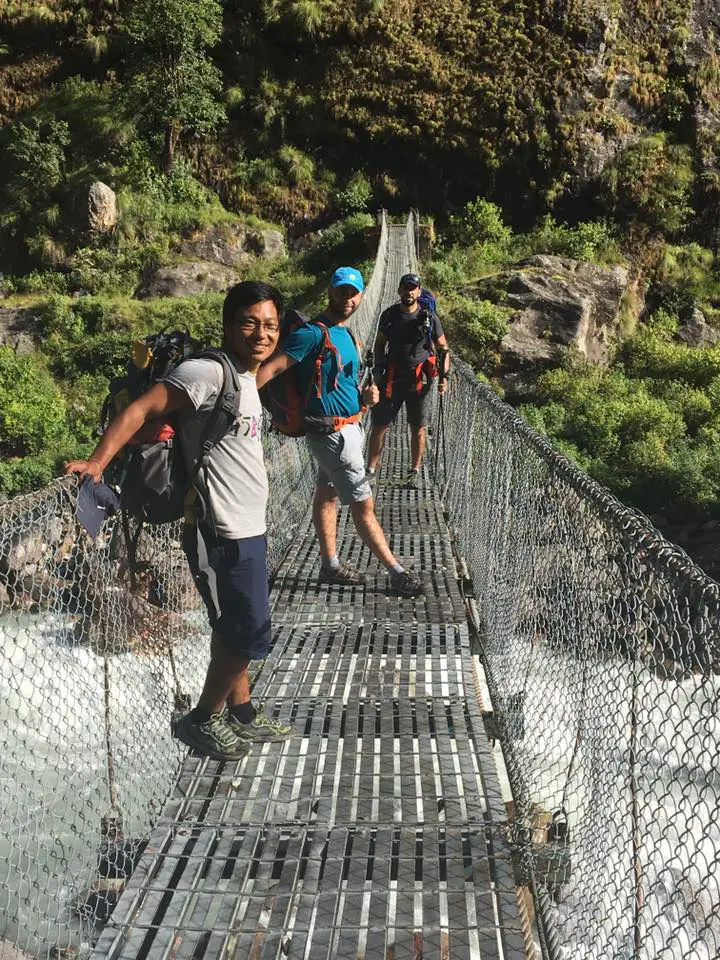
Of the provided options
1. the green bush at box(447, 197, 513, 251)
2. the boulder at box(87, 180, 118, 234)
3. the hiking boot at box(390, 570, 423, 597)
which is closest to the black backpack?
the hiking boot at box(390, 570, 423, 597)

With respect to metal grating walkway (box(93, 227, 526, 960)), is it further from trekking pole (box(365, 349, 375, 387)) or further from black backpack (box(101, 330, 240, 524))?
trekking pole (box(365, 349, 375, 387))

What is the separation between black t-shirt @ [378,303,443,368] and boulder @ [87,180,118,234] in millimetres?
13829

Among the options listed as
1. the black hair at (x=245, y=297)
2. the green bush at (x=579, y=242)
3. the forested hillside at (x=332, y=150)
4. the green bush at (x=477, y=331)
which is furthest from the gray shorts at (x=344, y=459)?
the green bush at (x=579, y=242)

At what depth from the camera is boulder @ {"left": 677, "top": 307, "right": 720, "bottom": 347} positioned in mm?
15719

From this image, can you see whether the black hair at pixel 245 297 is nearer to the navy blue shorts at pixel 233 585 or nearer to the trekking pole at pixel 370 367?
the navy blue shorts at pixel 233 585

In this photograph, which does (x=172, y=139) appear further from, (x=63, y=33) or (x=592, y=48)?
(x=592, y=48)

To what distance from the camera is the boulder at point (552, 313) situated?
1326 cm

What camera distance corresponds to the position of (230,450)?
212 centimetres

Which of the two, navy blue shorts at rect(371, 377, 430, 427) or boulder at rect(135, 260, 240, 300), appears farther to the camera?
boulder at rect(135, 260, 240, 300)

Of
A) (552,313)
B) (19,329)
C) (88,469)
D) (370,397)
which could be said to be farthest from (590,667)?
Answer: (19,329)

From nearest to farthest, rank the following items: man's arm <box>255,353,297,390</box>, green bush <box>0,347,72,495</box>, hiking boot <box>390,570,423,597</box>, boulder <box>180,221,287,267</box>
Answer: man's arm <box>255,353,297,390</box>
hiking boot <box>390,570,423,597</box>
green bush <box>0,347,72,495</box>
boulder <box>180,221,287,267</box>

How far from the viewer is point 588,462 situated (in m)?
Result: 11.9

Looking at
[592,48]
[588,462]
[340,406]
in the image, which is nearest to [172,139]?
[592,48]

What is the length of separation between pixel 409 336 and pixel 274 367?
186cm
